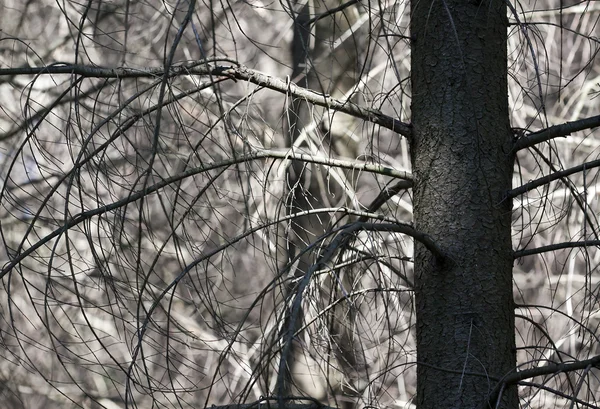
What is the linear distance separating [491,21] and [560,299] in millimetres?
4470

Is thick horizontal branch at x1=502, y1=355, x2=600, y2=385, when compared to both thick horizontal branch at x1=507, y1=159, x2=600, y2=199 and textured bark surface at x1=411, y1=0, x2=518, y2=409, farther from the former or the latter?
thick horizontal branch at x1=507, y1=159, x2=600, y2=199

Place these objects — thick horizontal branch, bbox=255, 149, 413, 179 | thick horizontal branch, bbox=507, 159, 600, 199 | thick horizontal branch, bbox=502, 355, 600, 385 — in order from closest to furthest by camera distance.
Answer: thick horizontal branch, bbox=502, 355, 600, 385 → thick horizontal branch, bbox=507, 159, 600, 199 → thick horizontal branch, bbox=255, 149, 413, 179

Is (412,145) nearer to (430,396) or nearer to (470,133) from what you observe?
(470,133)

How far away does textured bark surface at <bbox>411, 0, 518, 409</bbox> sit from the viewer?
80.1 inches

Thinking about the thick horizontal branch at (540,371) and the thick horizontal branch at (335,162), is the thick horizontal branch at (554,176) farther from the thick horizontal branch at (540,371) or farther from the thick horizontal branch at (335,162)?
the thick horizontal branch at (540,371)

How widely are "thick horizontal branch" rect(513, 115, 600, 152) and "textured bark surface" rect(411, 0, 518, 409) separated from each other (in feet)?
0.13

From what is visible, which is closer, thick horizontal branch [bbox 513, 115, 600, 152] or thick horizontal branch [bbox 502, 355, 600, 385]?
thick horizontal branch [bbox 502, 355, 600, 385]

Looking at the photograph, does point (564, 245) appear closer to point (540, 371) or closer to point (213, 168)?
point (540, 371)

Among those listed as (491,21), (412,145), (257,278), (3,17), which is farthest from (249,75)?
(3,17)

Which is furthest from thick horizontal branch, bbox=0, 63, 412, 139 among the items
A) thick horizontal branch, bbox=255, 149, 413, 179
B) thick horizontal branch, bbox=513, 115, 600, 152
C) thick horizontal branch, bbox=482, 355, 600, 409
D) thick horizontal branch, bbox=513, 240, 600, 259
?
thick horizontal branch, bbox=482, 355, 600, 409

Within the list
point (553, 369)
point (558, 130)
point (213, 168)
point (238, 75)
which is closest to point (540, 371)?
point (553, 369)

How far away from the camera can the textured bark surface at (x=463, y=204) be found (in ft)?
6.68

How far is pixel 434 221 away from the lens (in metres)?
2.13

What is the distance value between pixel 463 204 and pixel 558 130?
271 mm
